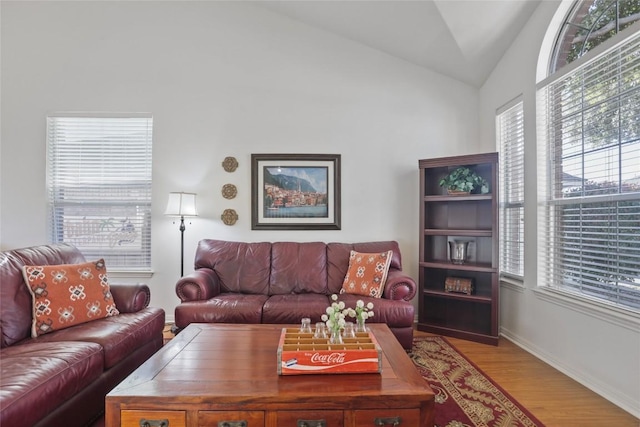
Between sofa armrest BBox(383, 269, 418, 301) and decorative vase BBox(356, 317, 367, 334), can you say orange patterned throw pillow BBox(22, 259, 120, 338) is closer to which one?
decorative vase BBox(356, 317, 367, 334)

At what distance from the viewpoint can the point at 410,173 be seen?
3.71 m

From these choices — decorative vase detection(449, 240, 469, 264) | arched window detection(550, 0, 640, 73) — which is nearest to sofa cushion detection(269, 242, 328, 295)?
decorative vase detection(449, 240, 469, 264)

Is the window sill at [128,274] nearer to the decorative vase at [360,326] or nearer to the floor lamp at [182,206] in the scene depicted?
the floor lamp at [182,206]

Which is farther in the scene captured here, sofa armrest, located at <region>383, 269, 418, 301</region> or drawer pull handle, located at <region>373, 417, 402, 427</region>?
sofa armrest, located at <region>383, 269, 418, 301</region>

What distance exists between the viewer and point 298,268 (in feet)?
10.8

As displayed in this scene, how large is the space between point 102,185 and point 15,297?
199 centimetres

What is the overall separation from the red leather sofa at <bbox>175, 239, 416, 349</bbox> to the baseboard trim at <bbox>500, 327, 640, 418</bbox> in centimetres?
112

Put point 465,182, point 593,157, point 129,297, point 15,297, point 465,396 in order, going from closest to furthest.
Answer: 1. point 15,297
2. point 465,396
3. point 593,157
4. point 129,297
5. point 465,182

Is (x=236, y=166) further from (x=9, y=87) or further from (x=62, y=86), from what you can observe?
(x=9, y=87)

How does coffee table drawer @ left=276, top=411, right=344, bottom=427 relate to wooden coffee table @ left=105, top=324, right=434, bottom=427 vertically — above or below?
below

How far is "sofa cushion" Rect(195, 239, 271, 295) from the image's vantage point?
3238 millimetres

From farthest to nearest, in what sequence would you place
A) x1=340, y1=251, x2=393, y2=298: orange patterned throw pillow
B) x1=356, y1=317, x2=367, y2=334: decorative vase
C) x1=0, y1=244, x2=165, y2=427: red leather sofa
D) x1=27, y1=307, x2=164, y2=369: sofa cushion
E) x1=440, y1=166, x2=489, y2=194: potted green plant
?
x1=440, y1=166, x2=489, y2=194: potted green plant, x1=340, y1=251, x2=393, y2=298: orange patterned throw pillow, x1=27, y1=307, x2=164, y2=369: sofa cushion, x1=356, y1=317, x2=367, y2=334: decorative vase, x1=0, y1=244, x2=165, y2=427: red leather sofa

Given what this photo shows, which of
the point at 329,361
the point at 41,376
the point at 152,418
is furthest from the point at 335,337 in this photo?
the point at 41,376

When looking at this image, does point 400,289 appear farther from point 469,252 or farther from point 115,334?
point 115,334
